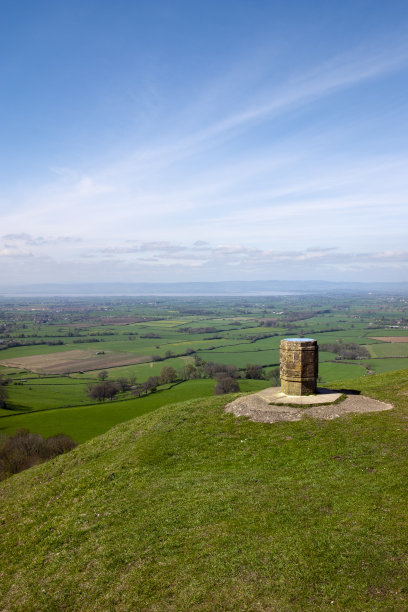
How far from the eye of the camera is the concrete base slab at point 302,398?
58.1 ft

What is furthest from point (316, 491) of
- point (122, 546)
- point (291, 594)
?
point (122, 546)

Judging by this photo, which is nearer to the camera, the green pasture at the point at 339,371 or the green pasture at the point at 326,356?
the green pasture at the point at 339,371

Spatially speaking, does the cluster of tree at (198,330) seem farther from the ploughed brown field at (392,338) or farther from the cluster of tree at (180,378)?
the cluster of tree at (180,378)

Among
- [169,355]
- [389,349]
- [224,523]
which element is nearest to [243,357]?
[169,355]

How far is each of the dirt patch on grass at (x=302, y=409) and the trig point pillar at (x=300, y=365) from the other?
1.50 metres

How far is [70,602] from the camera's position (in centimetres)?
838

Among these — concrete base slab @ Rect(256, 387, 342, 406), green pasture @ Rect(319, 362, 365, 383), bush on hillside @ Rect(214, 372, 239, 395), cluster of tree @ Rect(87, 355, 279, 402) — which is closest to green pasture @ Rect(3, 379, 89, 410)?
cluster of tree @ Rect(87, 355, 279, 402)

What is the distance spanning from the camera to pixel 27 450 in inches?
1208

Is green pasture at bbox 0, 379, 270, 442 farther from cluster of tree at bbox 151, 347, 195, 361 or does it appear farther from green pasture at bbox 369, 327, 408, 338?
green pasture at bbox 369, 327, 408, 338

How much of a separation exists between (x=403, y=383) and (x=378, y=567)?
48.8 ft

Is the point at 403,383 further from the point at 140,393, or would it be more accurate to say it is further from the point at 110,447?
the point at 140,393

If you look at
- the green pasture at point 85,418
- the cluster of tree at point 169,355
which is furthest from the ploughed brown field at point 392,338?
the green pasture at point 85,418

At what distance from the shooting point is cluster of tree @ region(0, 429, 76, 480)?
27.3m

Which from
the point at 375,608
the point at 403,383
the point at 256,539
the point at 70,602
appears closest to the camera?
the point at 375,608
